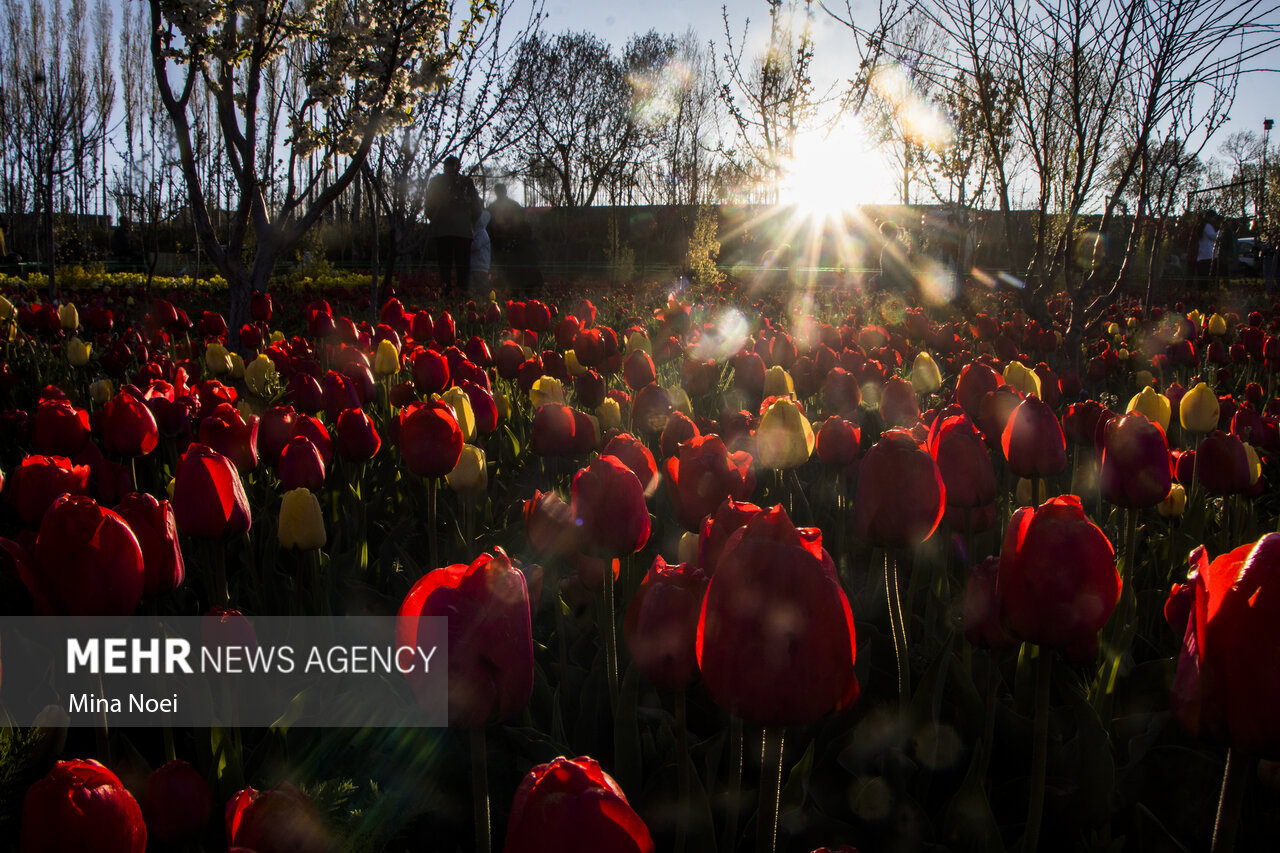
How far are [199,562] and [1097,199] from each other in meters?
7.30

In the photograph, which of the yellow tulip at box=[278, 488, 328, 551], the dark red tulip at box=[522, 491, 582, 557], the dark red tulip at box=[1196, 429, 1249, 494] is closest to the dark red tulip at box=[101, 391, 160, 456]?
the yellow tulip at box=[278, 488, 328, 551]

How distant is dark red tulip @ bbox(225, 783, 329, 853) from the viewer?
2.27 feet

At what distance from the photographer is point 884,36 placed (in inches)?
181

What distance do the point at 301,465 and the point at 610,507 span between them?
2.85ft

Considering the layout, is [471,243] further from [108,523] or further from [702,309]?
[108,523]

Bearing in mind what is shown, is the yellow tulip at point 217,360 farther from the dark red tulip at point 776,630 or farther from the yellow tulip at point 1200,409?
the yellow tulip at point 1200,409

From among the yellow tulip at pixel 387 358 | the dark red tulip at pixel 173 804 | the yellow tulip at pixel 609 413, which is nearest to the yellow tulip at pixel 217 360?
the yellow tulip at pixel 387 358

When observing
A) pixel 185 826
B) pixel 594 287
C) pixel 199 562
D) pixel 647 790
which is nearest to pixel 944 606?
pixel 647 790

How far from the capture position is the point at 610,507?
48.8 inches

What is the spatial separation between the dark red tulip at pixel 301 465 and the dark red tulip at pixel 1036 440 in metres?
1.44

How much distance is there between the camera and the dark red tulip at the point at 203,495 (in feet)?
4.46

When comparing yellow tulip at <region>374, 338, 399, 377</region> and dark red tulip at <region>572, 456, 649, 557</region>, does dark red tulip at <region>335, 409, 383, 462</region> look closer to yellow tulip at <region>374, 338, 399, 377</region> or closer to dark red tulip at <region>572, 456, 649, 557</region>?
dark red tulip at <region>572, 456, 649, 557</region>

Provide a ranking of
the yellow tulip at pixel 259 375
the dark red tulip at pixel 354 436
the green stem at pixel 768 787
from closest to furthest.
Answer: the green stem at pixel 768 787 < the dark red tulip at pixel 354 436 < the yellow tulip at pixel 259 375

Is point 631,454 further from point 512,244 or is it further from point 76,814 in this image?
point 512,244
